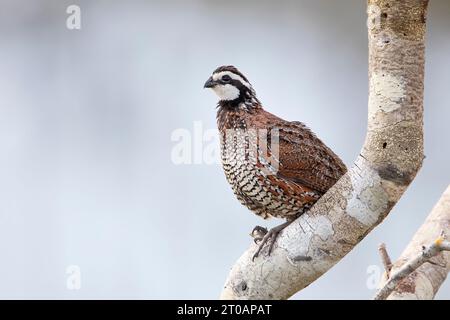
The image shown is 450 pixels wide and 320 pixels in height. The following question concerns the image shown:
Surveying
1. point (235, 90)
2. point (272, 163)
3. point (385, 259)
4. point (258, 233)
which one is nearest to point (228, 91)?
point (235, 90)

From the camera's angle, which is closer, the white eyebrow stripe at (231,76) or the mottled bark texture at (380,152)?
the mottled bark texture at (380,152)

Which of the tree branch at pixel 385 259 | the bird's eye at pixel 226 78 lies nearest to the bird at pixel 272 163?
the bird's eye at pixel 226 78

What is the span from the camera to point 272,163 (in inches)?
137

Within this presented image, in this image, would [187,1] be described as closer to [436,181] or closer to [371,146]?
[436,181]

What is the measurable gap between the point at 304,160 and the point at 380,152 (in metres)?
0.76

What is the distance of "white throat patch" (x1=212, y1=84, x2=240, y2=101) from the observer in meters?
3.72

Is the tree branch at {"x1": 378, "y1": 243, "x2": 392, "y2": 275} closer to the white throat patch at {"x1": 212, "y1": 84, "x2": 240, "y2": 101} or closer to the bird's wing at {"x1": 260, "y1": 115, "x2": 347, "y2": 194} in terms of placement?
the bird's wing at {"x1": 260, "y1": 115, "x2": 347, "y2": 194}

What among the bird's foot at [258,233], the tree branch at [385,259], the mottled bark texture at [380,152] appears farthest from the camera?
the bird's foot at [258,233]

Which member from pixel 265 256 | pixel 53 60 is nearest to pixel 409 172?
pixel 265 256

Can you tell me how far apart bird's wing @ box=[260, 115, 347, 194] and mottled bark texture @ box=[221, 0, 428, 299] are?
50 centimetres

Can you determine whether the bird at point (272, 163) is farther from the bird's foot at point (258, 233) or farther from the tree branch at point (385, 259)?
the tree branch at point (385, 259)

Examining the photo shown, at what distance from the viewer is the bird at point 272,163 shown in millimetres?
3410

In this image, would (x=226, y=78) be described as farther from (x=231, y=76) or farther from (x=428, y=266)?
(x=428, y=266)

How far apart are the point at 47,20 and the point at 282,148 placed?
284 centimetres
